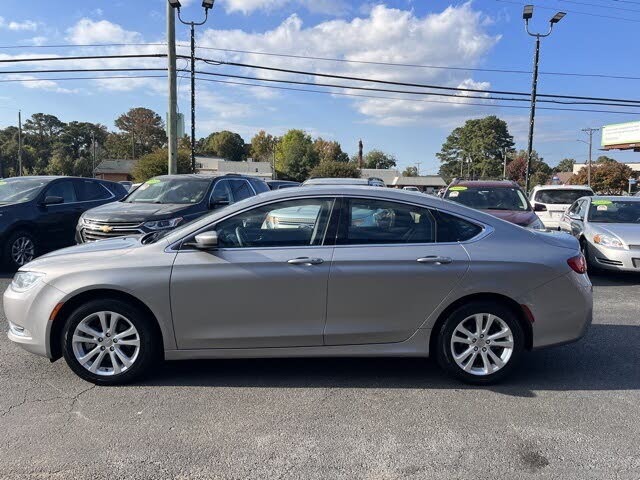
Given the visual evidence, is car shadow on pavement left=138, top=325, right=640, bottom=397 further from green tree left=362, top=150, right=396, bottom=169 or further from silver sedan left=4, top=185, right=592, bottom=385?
green tree left=362, top=150, right=396, bottom=169

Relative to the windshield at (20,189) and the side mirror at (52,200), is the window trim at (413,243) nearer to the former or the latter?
the side mirror at (52,200)

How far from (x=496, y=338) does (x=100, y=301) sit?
3.17 meters

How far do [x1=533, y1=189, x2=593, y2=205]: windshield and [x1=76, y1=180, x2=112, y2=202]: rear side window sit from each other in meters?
11.1

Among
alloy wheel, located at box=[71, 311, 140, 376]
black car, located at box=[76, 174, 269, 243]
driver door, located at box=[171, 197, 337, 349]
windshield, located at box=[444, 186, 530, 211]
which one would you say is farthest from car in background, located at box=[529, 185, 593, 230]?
alloy wheel, located at box=[71, 311, 140, 376]

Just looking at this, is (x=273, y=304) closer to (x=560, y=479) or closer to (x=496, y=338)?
(x=496, y=338)

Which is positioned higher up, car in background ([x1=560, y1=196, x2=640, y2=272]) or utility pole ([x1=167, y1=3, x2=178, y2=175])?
utility pole ([x1=167, y1=3, x2=178, y2=175])

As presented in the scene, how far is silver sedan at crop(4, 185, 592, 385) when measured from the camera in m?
3.86

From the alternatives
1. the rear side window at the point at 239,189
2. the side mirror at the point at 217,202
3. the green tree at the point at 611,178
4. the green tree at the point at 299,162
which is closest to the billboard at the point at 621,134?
the green tree at the point at 611,178

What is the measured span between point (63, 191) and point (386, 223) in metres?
8.19

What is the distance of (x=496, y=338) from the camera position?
157 inches

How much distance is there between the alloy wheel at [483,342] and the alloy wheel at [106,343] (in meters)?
2.59

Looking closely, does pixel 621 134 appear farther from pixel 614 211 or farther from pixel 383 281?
pixel 383 281

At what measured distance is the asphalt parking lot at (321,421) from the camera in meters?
2.92

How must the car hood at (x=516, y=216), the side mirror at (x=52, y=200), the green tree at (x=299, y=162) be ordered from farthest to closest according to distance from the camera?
the green tree at (x=299, y=162), the side mirror at (x=52, y=200), the car hood at (x=516, y=216)
